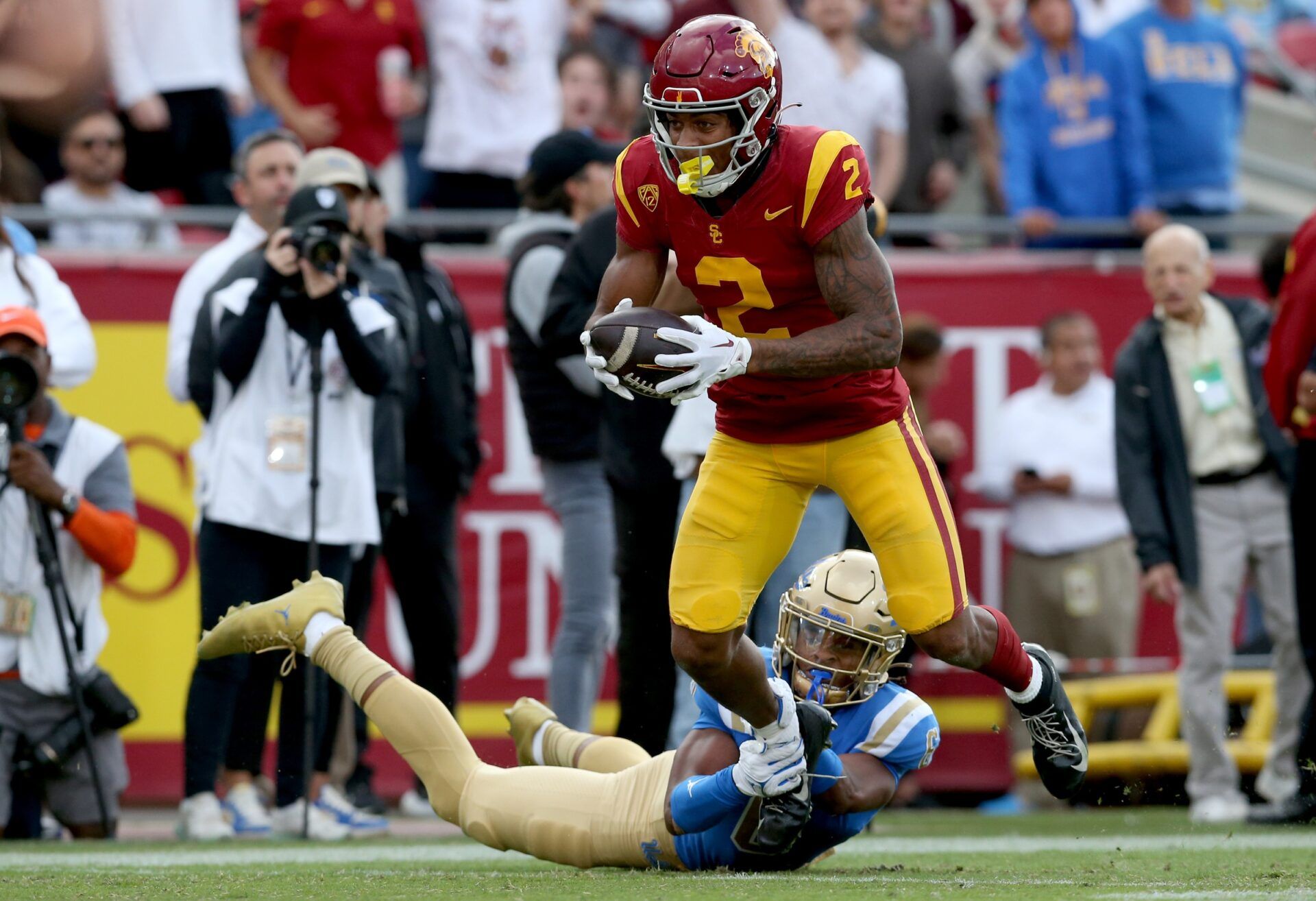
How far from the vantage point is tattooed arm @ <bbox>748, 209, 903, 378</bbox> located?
453cm

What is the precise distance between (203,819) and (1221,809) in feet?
11.9

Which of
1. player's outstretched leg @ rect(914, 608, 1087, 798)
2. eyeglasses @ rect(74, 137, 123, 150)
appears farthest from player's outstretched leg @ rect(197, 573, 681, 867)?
eyeglasses @ rect(74, 137, 123, 150)

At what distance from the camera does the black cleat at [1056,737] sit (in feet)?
16.6

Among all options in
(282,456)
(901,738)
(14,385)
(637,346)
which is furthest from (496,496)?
(637,346)

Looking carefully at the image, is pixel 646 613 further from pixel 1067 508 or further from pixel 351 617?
pixel 1067 508

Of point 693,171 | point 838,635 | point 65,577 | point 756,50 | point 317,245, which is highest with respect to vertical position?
point 756,50

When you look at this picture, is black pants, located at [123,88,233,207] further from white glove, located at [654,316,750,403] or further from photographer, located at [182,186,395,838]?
white glove, located at [654,316,750,403]

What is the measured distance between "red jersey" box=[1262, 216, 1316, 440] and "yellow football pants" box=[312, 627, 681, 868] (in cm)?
324

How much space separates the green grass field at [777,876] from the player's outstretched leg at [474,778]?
3.3 inches

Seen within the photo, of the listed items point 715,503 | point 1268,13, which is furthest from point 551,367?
point 1268,13

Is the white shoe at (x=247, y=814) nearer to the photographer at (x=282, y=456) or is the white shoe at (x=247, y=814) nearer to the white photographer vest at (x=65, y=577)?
the photographer at (x=282, y=456)

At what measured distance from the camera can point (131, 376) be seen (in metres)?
8.18

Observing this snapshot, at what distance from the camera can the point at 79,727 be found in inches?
258

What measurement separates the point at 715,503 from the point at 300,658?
2.50 m
